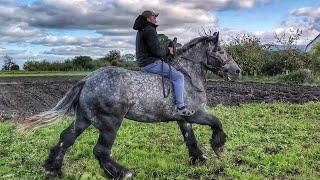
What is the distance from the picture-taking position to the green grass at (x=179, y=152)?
797cm

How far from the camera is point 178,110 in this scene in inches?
316

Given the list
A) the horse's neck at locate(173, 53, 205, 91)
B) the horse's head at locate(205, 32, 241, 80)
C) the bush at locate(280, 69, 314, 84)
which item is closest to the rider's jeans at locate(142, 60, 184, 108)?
the horse's neck at locate(173, 53, 205, 91)

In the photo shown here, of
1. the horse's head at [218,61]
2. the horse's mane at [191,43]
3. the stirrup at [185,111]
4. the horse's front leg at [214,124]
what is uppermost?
the horse's mane at [191,43]

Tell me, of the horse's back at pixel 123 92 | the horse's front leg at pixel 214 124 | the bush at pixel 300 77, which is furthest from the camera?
the bush at pixel 300 77

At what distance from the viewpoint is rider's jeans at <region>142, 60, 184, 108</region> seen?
7.96 metres

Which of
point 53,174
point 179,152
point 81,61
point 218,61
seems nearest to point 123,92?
point 53,174

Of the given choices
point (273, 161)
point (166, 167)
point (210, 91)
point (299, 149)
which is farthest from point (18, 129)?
point (210, 91)

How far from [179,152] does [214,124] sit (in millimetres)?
1243

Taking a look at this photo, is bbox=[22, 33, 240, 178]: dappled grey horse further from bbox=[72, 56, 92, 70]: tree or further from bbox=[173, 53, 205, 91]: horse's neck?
bbox=[72, 56, 92, 70]: tree

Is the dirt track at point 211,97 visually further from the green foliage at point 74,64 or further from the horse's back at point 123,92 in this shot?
the green foliage at point 74,64

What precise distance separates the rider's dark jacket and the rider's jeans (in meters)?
0.09

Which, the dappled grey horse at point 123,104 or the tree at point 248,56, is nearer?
the dappled grey horse at point 123,104

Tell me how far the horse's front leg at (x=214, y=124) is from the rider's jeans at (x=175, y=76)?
16.7 inches

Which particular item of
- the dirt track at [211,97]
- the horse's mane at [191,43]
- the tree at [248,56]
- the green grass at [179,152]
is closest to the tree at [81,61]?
the tree at [248,56]
